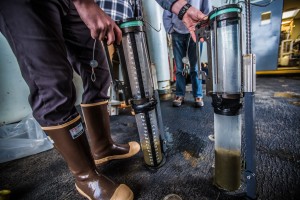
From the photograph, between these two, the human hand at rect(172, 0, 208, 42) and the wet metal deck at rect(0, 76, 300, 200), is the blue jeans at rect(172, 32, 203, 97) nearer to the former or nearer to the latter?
the wet metal deck at rect(0, 76, 300, 200)

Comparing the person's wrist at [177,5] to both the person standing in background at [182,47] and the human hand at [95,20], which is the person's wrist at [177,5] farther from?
the person standing in background at [182,47]

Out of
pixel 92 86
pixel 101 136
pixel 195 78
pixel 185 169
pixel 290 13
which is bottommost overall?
pixel 185 169

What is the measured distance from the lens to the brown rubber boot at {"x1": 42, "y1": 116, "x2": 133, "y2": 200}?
1.89 ft

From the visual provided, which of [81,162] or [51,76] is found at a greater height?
[51,76]

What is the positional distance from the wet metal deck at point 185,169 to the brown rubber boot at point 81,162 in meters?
0.10

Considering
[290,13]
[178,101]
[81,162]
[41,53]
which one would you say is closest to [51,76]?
[41,53]

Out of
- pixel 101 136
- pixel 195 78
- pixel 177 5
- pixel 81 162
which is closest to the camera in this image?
pixel 81 162

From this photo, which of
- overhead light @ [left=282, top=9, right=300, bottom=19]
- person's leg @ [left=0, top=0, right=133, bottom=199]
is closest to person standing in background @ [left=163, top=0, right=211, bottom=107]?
person's leg @ [left=0, top=0, right=133, bottom=199]

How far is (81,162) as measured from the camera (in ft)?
2.04

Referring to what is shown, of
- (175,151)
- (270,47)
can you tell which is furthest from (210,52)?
(270,47)

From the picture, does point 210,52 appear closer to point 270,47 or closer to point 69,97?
point 69,97

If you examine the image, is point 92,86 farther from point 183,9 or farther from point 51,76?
point 183,9

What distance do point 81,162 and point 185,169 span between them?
51 centimetres

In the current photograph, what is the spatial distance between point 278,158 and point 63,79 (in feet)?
3.48
